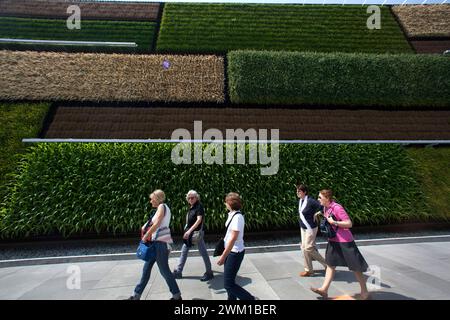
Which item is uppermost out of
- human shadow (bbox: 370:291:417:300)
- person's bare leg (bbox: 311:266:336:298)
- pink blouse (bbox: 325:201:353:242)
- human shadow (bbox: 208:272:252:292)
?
pink blouse (bbox: 325:201:353:242)

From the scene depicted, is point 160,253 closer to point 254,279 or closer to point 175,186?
point 254,279

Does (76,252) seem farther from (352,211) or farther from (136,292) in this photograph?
(352,211)

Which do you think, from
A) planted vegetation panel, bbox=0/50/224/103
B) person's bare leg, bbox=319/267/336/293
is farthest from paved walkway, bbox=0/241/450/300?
planted vegetation panel, bbox=0/50/224/103

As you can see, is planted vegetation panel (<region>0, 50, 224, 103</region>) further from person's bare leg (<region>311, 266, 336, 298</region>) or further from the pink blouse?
person's bare leg (<region>311, 266, 336, 298</region>)

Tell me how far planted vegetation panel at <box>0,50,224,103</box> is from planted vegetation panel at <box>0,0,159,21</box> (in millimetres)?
6352

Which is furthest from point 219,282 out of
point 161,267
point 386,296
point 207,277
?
point 386,296

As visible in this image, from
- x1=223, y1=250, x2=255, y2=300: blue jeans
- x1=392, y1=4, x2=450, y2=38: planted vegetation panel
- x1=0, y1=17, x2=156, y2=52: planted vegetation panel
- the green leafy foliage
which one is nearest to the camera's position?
x1=223, y1=250, x2=255, y2=300: blue jeans

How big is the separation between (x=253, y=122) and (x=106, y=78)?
24.9 feet

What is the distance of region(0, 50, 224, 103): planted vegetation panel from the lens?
1099cm

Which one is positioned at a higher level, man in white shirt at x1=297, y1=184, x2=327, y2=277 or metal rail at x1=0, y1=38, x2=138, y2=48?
metal rail at x1=0, y1=38, x2=138, y2=48

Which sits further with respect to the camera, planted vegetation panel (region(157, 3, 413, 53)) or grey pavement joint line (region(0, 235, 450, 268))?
planted vegetation panel (region(157, 3, 413, 53))

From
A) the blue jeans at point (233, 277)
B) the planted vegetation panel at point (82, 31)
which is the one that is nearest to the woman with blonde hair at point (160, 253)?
the blue jeans at point (233, 277)
